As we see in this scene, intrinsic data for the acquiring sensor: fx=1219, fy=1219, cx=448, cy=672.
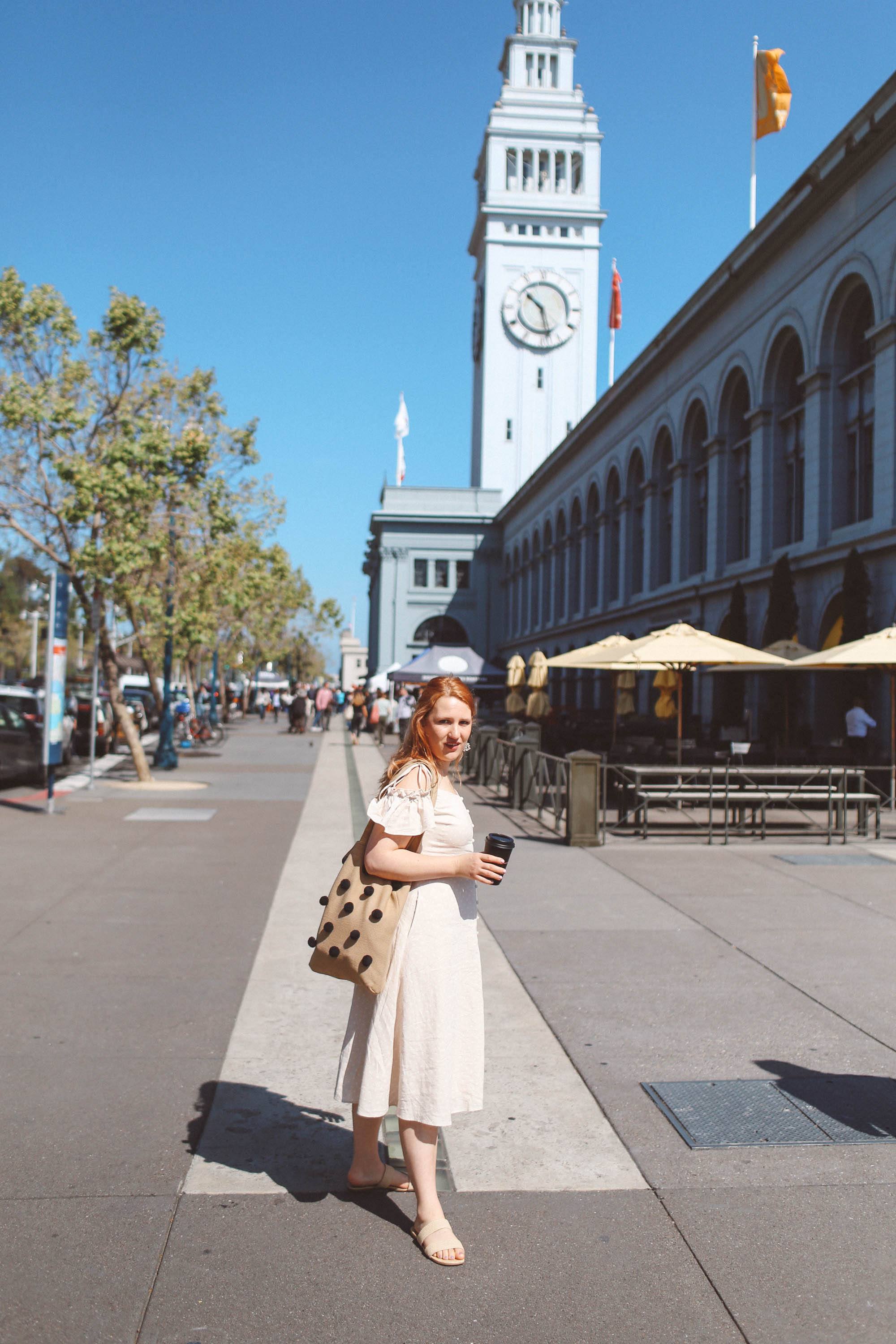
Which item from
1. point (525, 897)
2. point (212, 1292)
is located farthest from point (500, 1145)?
point (525, 897)

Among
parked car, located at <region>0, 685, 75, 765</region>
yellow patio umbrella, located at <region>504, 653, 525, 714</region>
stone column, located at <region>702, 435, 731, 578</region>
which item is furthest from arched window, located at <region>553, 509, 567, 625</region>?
parked car, located at <region>0, 685, 75, 765</region>

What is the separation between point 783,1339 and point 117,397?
688 inches

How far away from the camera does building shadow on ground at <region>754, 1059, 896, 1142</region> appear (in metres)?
4.82

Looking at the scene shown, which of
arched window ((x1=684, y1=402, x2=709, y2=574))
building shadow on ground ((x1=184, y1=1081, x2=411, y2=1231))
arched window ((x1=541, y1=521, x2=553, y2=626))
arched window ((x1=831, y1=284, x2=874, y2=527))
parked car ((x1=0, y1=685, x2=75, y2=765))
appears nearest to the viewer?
building shadow on ground ((x1=184, y1=1081, x2=411, y2=1231))

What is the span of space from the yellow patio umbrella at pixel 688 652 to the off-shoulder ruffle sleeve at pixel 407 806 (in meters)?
13.8

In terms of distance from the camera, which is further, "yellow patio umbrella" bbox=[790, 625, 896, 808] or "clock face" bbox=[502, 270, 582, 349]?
"clock face" bbox=[502, 270, 582, 349]

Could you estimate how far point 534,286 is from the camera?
81.9 m

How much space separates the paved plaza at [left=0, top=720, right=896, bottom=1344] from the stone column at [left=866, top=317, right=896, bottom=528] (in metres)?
14.3

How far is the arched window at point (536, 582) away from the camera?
63375 millimetres

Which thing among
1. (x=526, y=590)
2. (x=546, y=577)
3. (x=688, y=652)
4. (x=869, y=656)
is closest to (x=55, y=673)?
(x=688, y=652)

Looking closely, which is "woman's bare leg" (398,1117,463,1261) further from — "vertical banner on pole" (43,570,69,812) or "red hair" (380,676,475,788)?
"vertical banner on pole" (43,570,69,812)

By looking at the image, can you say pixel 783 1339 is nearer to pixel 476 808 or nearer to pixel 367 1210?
pixel 367 1210

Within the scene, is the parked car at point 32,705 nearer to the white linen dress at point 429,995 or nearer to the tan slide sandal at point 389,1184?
the tan slide sandal at point 389,1184

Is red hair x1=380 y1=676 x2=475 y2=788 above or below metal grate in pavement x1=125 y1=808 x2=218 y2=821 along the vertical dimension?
above
